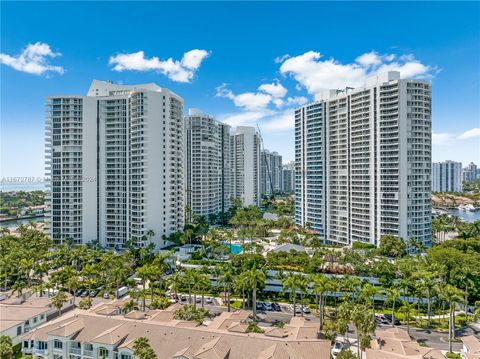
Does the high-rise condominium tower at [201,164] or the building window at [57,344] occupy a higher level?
the high-rise condominium tower at [201,164]

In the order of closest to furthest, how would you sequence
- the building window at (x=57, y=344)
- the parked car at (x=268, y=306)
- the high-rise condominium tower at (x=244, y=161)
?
→ the building window at (x=57, y=344), the parked car at (x=268, y=306), the high-rise condominium tower at (x=244, y=161)

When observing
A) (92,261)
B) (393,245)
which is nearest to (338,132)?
(393,245)

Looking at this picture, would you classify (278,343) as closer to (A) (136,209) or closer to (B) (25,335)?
(B) (25,335)

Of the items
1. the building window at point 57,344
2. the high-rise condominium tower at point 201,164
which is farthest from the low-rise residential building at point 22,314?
the high-rise condominium tower at point 201,164

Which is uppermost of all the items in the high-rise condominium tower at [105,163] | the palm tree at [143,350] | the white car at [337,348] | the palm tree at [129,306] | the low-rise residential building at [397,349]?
the high-rise condominium tower at [105,163]

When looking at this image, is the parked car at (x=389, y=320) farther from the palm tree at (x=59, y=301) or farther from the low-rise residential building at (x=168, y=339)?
the palm tree at (x=59, y=301)

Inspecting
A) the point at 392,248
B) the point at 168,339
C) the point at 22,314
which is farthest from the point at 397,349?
the point at 22,314
